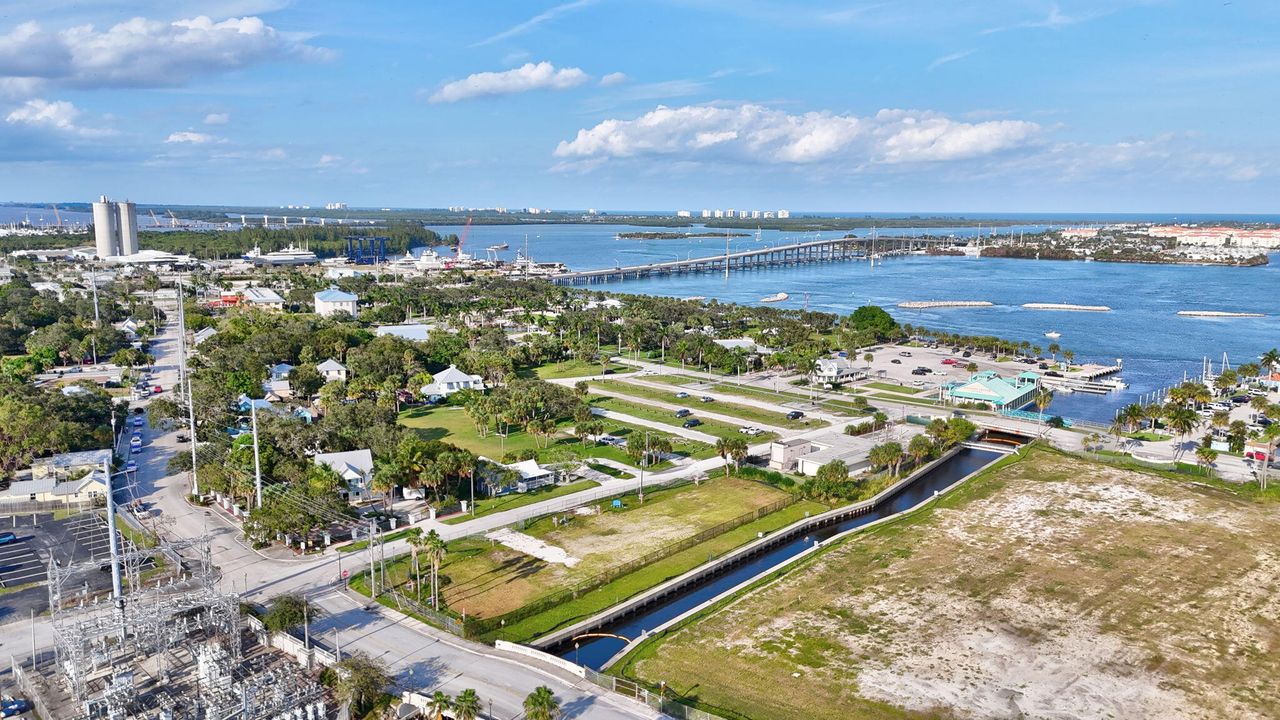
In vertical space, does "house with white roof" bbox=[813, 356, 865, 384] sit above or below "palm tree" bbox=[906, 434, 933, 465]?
above

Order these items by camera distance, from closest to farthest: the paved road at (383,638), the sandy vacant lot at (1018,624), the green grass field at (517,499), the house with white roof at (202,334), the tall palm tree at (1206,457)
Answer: the paved road at (383,638)
the sandy vacant lot at (1018,624)
the green grass field at (517,499)
the tall palm tree at (1206,457)
the house with white roof at (202,334)

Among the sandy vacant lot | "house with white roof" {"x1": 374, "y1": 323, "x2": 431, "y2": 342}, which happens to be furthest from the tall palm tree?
"house with white roof" {"x1": 374, "y1": 323, "x2": 431, "y2": 342}

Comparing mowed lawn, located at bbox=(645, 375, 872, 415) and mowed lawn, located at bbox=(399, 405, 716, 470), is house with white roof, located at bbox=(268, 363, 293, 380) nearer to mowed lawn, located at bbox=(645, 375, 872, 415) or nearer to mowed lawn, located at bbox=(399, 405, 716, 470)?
mowed lawn, located at bbox=(399, 405, 716, 470)

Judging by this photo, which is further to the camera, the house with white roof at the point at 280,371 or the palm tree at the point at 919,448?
the house with white roof at the point at 280,371

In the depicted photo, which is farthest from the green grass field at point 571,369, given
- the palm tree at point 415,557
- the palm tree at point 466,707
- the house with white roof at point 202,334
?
the palm tree at point 466,707

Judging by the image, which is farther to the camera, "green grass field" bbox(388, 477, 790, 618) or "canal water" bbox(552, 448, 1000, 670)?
"green grass field" bbox(388, 477, 790, 618)

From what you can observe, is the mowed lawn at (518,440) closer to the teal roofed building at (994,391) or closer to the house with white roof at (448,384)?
the house with white roof at (448,384)

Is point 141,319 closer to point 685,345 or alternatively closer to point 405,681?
point 685,345
